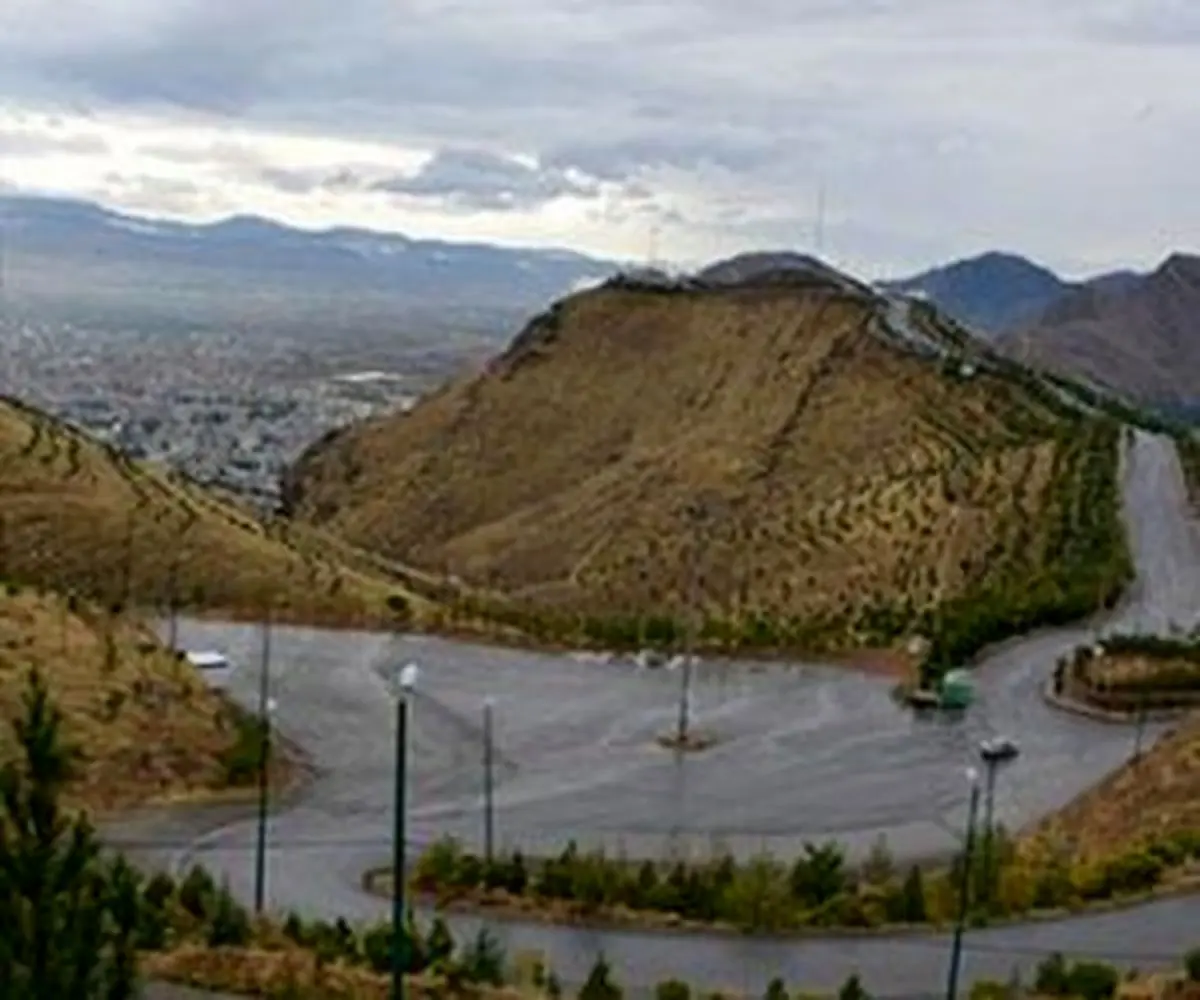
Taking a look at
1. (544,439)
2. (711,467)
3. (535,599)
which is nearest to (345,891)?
(535,599)

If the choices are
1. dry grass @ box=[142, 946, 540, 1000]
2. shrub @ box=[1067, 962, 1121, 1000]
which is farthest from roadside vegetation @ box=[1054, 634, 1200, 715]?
dry grass @ box=[142, 946, 540, 1000]

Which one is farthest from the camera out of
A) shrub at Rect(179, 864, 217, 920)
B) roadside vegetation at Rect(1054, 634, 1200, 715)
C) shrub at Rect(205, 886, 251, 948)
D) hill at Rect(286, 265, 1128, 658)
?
hill at Rect(286, 265, 1128, 658)

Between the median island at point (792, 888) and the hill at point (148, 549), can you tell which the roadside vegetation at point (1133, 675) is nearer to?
the median island at point (792, 888)

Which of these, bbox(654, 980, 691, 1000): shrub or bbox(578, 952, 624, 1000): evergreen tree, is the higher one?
bbox(578, 952, 624, 1000): evergreen tree

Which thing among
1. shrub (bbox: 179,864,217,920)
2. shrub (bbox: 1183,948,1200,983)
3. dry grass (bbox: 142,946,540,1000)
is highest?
shrub (bbox: 1183,948,1200,983)

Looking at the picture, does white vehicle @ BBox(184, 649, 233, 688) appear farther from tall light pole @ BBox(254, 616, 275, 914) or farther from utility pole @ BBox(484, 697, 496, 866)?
utility pole @ BBox(484, 697, 496, 866)

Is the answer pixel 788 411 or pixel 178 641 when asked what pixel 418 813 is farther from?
pixel 788 411
